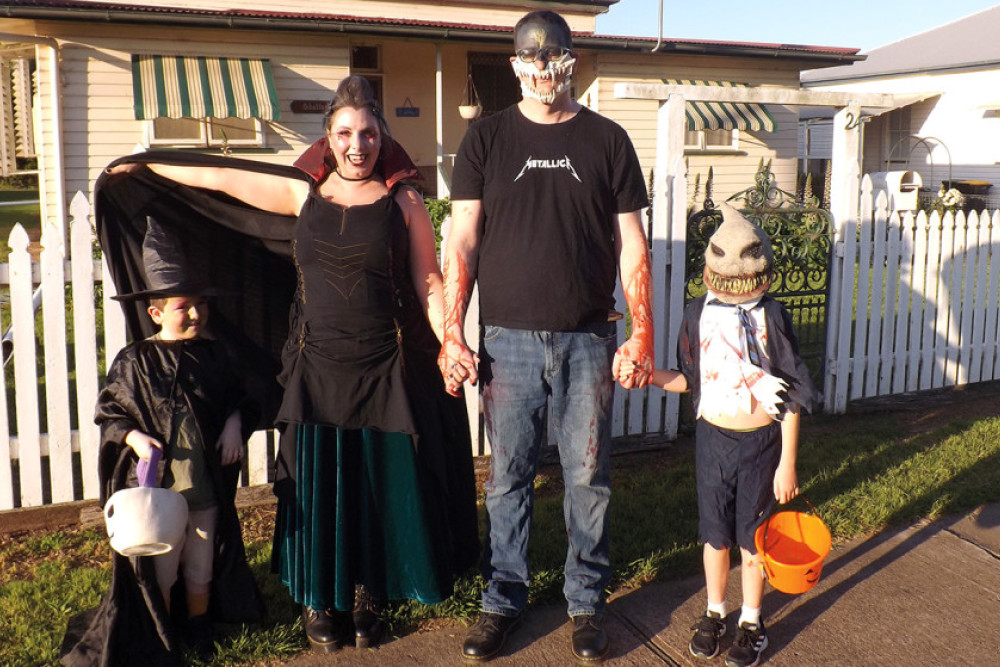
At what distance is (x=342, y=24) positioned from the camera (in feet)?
44.8

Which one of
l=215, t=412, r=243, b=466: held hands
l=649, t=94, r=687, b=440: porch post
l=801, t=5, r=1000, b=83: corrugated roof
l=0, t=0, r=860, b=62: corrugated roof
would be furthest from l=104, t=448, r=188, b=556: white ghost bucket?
l=801, t=5, r=1000, b=83: corrugated roof

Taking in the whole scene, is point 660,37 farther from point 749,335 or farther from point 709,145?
point 749,335

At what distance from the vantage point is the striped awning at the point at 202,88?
1261 centimetres

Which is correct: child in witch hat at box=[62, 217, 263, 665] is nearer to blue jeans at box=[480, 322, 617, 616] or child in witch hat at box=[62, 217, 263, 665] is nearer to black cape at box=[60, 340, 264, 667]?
black cape at box=[60, 340, 264, 667]

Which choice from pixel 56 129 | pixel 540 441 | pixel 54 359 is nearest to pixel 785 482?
pixel 540 441

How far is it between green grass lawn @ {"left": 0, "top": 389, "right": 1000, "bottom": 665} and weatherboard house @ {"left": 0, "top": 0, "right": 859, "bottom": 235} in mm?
4960

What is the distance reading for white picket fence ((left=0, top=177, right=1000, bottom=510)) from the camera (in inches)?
171

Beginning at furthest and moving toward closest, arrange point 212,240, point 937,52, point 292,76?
point 937,52 < point 292,76 < point 212,240

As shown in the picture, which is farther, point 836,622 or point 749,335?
point 836,622

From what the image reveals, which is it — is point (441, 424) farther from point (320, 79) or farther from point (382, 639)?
point (320, 79)

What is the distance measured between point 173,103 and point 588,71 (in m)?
6.88

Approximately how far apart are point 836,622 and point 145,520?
2.52m

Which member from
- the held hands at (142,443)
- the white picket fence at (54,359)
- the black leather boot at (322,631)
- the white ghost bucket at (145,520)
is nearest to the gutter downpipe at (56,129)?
the white picket fence at (54,359)

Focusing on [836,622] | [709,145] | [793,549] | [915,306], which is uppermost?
[709,145]
